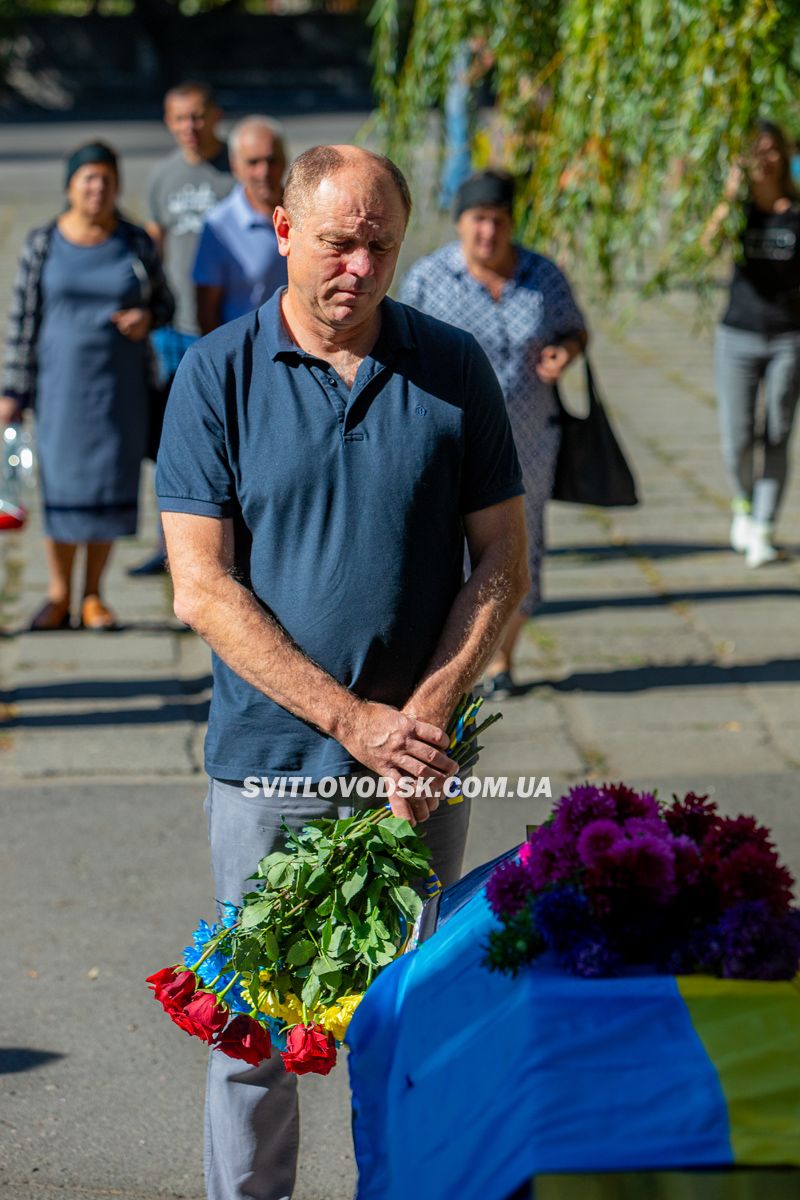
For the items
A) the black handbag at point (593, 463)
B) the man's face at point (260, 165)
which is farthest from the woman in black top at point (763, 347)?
the man's face at point (260, 165)

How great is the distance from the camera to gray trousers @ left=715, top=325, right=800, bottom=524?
7488 millimetres

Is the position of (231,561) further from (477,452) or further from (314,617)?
(477,452)

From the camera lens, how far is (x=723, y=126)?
19.0ft

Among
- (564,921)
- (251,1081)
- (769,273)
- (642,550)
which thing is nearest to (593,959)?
(564,921)

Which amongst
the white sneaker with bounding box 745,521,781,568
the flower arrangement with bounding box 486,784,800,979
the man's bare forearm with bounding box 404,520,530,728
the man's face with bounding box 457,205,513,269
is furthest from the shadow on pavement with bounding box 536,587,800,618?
the flower arrangement with bounding box 486,784,800,979

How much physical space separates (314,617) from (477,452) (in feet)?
1.34

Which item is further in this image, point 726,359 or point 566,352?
point 726,359

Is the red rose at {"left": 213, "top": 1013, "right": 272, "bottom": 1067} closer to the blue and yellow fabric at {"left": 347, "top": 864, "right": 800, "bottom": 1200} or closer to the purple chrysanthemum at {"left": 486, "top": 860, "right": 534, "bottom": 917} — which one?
the blue and yellow fabric at {"left": 347, "top": 864, "right": 800, "bottom": 1200}

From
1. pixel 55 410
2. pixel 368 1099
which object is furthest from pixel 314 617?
pixel 55 410

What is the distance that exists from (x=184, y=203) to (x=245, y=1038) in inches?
211

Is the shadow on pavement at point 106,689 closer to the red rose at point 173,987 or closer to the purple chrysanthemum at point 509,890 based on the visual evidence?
the red rose at point 173,987

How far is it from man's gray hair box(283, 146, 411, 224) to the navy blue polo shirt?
0.66 feet

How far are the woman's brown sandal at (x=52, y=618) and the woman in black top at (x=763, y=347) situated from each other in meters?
3.28

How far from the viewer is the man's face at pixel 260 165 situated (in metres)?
6.21
